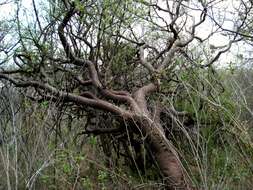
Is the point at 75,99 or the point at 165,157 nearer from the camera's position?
the point at 165,157

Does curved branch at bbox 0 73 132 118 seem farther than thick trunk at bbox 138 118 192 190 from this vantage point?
Yes

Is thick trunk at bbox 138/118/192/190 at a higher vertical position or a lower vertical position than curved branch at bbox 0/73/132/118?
lower

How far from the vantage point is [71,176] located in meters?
4.32

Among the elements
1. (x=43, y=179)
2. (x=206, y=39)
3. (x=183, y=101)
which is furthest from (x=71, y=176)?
(x=206, y=39)

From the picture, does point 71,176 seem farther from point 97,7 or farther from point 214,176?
point 97,7

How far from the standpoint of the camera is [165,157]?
4133 mm

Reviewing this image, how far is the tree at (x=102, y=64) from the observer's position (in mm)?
4758

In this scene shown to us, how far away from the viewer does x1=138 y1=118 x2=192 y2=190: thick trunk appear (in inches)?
157

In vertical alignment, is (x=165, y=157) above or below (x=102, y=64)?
below

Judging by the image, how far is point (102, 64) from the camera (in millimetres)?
5430

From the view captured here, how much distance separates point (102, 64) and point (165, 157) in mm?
1785

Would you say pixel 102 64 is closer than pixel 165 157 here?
No

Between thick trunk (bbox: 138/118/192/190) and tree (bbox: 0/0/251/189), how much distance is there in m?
0.12

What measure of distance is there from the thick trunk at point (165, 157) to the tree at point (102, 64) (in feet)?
0.39
